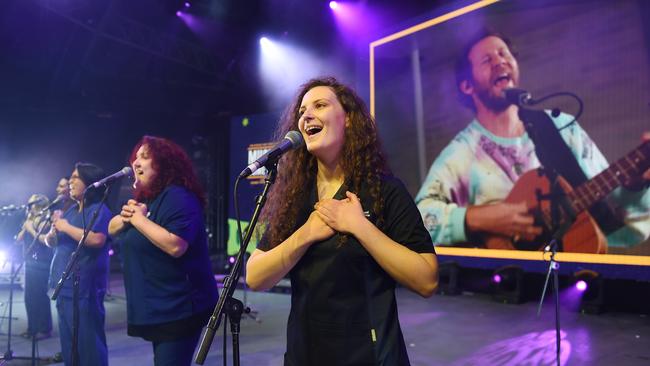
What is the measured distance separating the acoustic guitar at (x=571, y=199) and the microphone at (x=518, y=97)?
1.08 m

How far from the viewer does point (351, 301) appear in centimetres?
150

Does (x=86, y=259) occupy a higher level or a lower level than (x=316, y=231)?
lower

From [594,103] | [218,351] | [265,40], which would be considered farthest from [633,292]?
[265,40]

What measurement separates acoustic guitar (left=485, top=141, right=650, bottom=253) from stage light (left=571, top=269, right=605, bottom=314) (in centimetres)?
44

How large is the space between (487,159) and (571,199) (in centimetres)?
144

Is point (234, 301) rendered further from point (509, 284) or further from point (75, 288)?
point (509, 284)

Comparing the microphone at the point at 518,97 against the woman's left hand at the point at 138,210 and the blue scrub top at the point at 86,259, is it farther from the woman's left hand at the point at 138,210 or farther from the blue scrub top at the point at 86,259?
the woman's left hand at the point at 138,210

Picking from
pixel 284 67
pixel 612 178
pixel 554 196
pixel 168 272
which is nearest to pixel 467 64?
pixel 554 196

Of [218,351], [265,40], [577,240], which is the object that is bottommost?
[218,351]

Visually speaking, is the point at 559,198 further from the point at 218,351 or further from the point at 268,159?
the point at 268,159

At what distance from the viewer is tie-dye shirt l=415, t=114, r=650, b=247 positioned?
6.38m

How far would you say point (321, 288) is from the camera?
1526mm

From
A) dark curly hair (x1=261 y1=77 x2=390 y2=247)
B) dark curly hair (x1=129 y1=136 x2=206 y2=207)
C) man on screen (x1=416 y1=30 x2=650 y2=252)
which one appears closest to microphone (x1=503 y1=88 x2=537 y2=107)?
man on screen (x1=416 y1=30 x2=650 y2=252)

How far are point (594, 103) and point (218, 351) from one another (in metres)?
5.95
